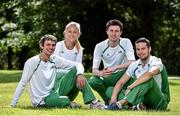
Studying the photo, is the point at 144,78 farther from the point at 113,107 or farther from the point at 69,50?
the point at 69,50

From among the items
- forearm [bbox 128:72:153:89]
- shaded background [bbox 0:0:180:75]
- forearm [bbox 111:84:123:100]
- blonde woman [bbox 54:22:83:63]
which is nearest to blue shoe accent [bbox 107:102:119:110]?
forearm [bbox 111:84:123:100]

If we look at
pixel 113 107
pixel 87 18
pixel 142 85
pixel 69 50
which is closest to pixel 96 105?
pixel 113 107

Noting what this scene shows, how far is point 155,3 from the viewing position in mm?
33688

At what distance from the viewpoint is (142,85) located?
8.60 m

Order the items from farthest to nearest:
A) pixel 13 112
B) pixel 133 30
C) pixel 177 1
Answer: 1. pixel 133 30
2. pixel 177 1
3. pixel 13 112

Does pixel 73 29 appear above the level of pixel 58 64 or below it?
above

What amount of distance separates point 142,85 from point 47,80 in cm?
171

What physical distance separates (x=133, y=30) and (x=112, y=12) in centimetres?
195

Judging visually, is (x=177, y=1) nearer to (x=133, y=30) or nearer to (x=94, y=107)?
(x=133, y=30)

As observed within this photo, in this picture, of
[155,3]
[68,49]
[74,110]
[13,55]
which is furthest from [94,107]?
[13,55]

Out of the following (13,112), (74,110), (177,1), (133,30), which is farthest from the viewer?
(133,30)

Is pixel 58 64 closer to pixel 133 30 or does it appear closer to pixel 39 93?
pixel 39 93

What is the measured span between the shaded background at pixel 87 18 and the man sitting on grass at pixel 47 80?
24746mm

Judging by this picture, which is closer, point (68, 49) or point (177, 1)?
point (68, 49)
